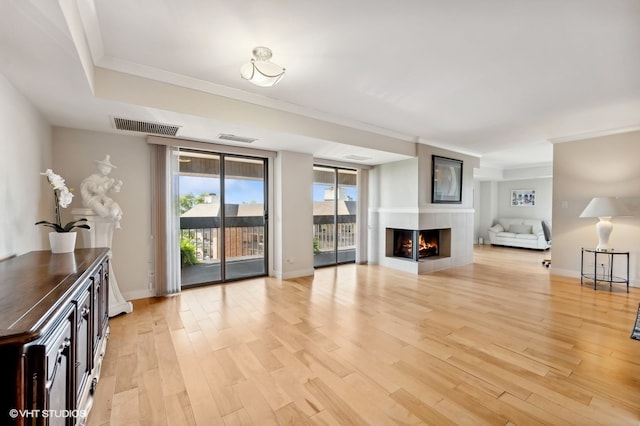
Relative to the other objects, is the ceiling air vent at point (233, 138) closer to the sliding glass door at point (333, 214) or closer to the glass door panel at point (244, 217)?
the glass door panel at point (244, 217)

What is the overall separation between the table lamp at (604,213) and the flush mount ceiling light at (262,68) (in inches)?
206

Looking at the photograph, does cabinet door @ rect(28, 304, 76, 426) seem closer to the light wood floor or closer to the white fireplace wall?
the light wood floor

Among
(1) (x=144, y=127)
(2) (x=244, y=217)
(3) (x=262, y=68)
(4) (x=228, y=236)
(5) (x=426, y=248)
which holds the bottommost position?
(5) (x=426, y=248)

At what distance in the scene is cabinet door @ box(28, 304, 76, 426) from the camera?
927 mm

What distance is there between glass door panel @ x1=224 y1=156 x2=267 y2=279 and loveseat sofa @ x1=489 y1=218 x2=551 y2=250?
8.13m

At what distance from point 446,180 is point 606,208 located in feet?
8.23

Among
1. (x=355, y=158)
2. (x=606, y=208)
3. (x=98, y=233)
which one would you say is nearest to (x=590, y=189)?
(x=606, y=208)

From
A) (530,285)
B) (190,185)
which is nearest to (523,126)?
(530,285)

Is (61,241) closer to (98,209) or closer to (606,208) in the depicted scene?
(98,209)

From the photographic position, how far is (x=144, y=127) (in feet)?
11.0

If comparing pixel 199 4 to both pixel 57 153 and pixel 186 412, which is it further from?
pixel 57 153

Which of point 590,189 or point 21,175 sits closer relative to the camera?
point 21,175

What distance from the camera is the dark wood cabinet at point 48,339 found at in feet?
2.85

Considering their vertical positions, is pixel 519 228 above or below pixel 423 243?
above
